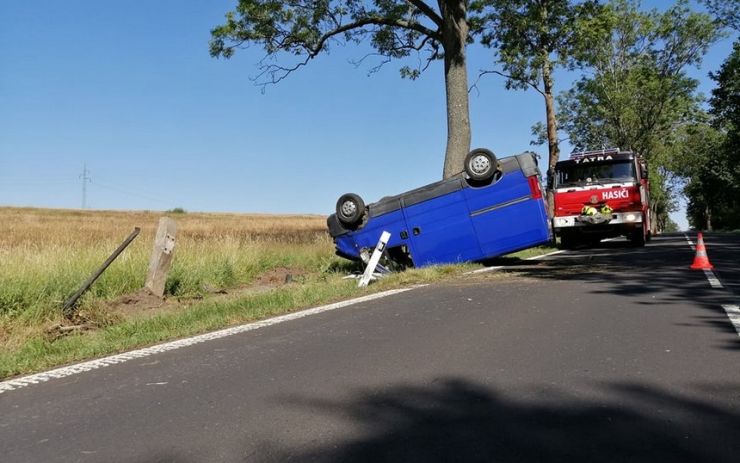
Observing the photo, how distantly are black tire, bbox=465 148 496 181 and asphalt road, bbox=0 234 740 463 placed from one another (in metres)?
5.22

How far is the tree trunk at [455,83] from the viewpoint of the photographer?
16297 mm

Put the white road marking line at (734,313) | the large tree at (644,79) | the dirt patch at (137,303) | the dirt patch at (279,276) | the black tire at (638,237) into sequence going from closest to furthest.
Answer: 1. the white road marking line at (734,313)
2. the dirt patch at (137,303)
3. the dirt patch at (279,276)
4. the black tire at (638,237)
5. the large tree at (644,79)

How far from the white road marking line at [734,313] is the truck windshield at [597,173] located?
11549mm

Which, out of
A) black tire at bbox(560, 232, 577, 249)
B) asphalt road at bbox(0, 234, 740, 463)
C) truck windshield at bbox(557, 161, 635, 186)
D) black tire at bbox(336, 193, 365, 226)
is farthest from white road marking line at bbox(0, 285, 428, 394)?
black tire at bbox(560, 232, 577, 249)

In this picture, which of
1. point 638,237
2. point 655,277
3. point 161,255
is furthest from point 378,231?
point 638,237

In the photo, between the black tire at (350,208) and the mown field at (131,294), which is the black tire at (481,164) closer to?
the mown field at (131,294)

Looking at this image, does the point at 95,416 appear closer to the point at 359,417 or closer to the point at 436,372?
the point at 359,417

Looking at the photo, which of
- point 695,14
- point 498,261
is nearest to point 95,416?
point 498,261

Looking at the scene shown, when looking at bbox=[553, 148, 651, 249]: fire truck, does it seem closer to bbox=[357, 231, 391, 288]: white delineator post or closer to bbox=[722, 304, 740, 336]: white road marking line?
bbox=[357, 231, 391, 288]: white delineator post

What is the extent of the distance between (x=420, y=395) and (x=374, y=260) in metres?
7.16

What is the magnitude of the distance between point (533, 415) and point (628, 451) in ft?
2.07

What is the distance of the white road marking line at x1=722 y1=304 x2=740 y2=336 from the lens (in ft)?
19.4

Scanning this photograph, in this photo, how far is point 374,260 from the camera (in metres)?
11.2

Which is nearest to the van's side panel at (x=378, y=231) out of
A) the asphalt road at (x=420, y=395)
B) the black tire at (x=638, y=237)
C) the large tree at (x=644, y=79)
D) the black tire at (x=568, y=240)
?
the asphalt road at (x=420, y=395)
